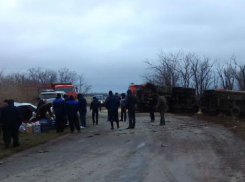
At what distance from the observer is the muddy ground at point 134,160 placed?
7816 millimetres

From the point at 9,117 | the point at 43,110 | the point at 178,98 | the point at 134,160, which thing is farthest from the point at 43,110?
the point at 178,98

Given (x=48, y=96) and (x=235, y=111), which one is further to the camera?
(x=48, y=96)

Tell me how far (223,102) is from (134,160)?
1636cm

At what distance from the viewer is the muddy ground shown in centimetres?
782

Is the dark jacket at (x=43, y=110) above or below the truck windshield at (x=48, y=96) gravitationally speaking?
below

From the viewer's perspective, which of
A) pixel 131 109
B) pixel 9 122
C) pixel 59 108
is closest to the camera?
pixel 9 122

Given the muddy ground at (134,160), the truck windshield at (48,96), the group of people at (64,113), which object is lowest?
the muddy ground at (134,160)

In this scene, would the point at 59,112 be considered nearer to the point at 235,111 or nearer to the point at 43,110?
the point at 43,110

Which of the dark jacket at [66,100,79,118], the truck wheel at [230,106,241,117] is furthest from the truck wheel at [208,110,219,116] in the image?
the dark jacket at [66,100,79,118]

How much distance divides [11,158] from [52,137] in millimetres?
4338

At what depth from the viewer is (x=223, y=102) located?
24.5 meters

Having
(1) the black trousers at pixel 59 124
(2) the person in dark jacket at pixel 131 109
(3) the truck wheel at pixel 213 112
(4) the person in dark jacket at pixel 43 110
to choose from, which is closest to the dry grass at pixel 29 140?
(1) the black trousers at pixel 59 124

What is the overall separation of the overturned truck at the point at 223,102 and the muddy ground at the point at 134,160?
9.20m

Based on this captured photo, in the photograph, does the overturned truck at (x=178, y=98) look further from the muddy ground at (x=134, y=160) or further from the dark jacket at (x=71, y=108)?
the muddy ground at (x=134, y=160)
